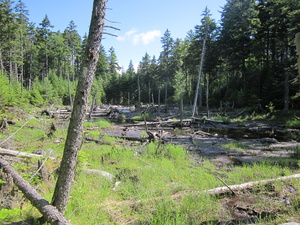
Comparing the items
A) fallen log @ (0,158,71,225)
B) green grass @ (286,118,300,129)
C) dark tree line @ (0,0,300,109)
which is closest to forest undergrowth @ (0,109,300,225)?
fallen log @ (0,158,71,225)

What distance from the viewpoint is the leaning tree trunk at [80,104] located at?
10.9 feet

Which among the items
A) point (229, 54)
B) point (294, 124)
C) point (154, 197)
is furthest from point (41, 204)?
point (229, 54)

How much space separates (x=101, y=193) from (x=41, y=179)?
1.50 m

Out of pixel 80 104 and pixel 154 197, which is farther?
pixel 154 197

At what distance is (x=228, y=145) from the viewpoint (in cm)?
1161

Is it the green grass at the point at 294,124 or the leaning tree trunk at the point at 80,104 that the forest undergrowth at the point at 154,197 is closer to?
the leaning tree trunk at the point at 80,104

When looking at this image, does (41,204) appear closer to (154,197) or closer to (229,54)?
(154,197)

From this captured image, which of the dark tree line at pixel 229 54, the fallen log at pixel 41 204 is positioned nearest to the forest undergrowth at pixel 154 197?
the fallen log at pixel 41 204

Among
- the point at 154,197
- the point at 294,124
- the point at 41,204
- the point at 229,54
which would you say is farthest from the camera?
the point at 229,54

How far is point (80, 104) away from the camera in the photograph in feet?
10.9

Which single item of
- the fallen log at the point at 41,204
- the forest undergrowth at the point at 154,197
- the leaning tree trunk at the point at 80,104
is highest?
the leaning tree trunk at the point at 80,104

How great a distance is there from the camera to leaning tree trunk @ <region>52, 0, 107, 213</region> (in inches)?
131

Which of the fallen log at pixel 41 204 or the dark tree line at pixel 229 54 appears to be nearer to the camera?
the fallen log at pixel 41 204

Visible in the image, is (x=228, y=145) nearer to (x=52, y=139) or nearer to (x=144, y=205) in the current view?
(x=144, y=205)
